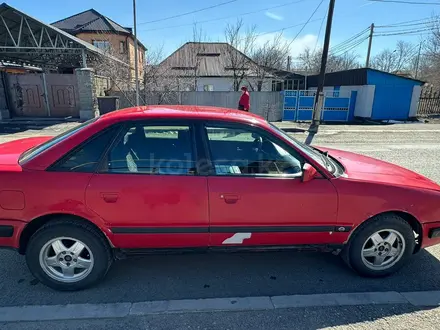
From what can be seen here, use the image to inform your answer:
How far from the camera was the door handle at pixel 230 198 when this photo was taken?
Result: 2422 millimetres

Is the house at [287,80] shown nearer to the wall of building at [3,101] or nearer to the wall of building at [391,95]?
the wall of building at [391,95]

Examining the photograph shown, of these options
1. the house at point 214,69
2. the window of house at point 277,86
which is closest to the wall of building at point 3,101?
the house at point 214,69

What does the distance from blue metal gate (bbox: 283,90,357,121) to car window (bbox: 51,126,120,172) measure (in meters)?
15.2

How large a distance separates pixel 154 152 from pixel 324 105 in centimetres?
1634

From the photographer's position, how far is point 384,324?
2213 millimetres

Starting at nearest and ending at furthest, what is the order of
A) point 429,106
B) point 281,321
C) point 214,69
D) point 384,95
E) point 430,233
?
point 281,321 → point 430,233 → point 384,95 → point 429,106 → point 214,69

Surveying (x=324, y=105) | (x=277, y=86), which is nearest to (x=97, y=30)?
(x=277, y=86)

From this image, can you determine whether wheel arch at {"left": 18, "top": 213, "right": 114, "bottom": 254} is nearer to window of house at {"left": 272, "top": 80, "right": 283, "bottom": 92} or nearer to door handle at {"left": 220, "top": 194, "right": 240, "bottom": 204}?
door handle at {"left": 220, "top": 194, "right": 240, "bottom": 204}

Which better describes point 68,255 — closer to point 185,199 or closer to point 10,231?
point 10,231

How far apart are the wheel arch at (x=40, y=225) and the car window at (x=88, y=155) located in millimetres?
402

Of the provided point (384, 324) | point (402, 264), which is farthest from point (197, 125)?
point (402, 264)

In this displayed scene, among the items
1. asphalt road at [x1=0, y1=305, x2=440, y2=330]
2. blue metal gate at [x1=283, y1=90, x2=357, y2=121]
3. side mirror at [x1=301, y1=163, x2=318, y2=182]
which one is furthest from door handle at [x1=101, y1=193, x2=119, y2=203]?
blue metal gate at [x1=283, y1=90, x2=357, y2=121]

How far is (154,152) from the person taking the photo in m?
2.54

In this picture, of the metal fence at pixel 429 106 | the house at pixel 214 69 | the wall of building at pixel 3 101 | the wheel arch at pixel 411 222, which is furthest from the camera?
the house at pixel 214 69
